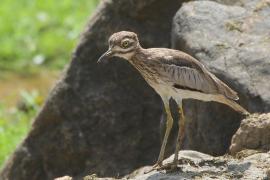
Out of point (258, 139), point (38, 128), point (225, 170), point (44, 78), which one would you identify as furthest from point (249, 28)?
point (44, 78)

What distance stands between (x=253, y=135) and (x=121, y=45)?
4.27ft

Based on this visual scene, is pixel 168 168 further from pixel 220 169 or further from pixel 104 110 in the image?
pixel 104 110

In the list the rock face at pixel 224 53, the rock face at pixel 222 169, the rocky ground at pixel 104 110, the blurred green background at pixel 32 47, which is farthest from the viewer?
the blurred green background at pixel 32 47

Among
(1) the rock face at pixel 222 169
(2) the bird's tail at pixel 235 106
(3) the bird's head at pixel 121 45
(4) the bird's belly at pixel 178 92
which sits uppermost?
(3) the bird's head at pixel 121 45

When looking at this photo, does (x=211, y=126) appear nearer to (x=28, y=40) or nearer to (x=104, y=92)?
(x=104, y=92)

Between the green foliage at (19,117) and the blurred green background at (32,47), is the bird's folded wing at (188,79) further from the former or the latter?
the blurred green background at (32,47)

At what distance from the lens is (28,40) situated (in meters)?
14.5

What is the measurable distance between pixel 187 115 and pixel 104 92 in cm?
124

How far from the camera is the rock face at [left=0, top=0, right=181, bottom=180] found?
9.39 meters

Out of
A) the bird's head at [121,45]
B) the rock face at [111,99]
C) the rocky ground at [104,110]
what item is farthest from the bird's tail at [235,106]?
the rock face at [111,99]

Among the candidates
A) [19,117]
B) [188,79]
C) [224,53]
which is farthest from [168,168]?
[19,117]

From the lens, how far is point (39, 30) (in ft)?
48.5

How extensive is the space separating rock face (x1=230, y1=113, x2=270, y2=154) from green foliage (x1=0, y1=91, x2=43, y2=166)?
4.81 meters

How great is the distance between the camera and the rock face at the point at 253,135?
7.29m
